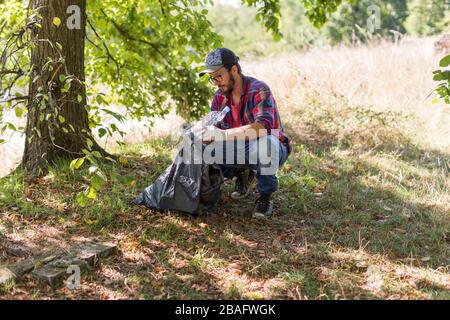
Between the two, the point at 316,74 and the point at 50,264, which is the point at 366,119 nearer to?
the point at 316,74

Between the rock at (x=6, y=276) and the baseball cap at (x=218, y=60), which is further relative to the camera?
the baseball cap at (x=218, y=60)

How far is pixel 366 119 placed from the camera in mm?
6336

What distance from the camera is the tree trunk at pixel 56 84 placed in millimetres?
4047

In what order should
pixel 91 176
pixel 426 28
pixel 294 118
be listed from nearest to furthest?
pixel 91 176, pixel 294 118, pixel 426 28

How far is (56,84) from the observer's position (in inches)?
157

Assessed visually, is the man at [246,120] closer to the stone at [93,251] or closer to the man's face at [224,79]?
the man's face at [224,79]

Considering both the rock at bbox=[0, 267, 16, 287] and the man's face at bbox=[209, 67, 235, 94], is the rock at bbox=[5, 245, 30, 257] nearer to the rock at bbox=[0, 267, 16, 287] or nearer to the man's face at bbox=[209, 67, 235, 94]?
the rock at bbox=[0, 267, 16, 287]

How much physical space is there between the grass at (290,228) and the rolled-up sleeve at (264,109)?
0.84 metres

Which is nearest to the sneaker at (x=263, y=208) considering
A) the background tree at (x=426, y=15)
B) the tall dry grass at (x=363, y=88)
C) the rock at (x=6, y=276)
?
the rock at (x=6, y=276)

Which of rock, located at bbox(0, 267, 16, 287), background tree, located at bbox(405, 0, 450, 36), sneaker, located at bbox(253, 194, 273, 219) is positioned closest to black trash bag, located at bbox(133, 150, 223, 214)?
sneaker, located at bbox(253, 194, 273, 219)

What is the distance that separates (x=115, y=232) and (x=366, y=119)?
3.99 metres

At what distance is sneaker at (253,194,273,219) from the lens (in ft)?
13.1

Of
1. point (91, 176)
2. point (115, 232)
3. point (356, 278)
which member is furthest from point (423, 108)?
point (91, 176)

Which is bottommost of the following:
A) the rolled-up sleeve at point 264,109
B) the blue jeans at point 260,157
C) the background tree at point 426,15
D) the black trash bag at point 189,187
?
the black trash bag at point 189,187
